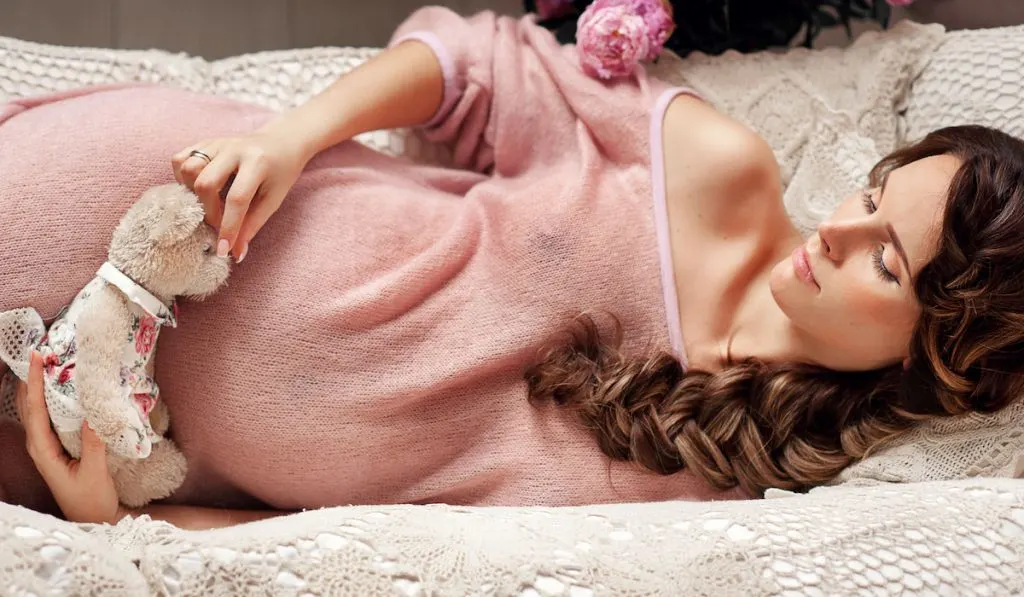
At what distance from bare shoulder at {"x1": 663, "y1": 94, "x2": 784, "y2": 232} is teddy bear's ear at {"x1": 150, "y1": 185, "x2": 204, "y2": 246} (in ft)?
2.12

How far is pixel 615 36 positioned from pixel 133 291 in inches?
31.5

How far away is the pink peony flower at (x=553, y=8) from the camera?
1.59 metres

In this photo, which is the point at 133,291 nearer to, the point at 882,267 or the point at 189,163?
the point at 189,163

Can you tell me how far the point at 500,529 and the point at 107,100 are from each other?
30.7 inches

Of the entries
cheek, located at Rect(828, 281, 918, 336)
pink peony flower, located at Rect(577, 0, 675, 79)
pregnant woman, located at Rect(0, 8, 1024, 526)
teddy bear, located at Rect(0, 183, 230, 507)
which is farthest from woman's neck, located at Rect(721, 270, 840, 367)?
teddy bear, located at Rect(0, 183, 230, 507)

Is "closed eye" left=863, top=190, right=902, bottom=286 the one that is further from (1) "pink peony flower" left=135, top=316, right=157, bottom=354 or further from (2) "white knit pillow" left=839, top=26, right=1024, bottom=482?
(1) "pink peony flower" left=135, top=316, right=157, bottom=354

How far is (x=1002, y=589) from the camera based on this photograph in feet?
2.93

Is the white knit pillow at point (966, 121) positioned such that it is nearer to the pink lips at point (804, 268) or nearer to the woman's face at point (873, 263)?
the woman's face at point (873, 263)

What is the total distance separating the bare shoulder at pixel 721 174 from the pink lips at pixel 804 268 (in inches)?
6.0

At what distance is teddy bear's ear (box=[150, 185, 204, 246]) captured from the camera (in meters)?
1.01

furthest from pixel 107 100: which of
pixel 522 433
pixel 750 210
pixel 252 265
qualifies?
pixel 750 210

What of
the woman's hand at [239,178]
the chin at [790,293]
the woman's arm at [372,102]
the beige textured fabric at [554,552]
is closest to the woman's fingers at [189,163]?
the woman's hand at [239,178]

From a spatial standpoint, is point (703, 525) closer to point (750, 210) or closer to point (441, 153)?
point (750, 210)

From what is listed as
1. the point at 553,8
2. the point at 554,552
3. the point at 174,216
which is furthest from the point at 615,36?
the point at 554,552
